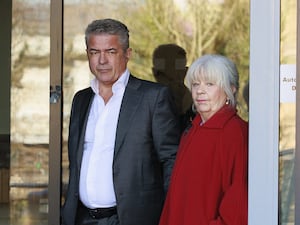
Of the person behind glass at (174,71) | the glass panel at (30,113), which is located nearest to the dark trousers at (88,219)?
the person behind glass at (174,71)

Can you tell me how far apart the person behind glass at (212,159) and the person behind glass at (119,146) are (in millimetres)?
246

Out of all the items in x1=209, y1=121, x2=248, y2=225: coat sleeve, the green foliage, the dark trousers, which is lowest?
the dark trousers

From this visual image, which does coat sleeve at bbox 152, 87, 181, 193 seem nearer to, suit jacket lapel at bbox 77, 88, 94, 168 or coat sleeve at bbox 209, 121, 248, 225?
suit jacket lapel at bbox 77, 88, 94, 168

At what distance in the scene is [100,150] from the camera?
3.24 m

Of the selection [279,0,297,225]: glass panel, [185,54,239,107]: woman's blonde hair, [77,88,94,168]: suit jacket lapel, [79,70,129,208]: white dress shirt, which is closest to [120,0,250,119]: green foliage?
[77,88,94,168]: suit jacket lapel

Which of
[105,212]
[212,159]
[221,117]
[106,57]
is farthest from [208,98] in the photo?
[105,212]

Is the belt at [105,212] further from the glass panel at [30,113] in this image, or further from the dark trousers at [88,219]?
the glass panel at [30,113]

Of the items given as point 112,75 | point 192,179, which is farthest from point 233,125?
point 112,75

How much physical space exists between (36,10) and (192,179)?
2.84 meters

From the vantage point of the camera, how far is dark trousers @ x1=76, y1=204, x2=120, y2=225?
125 inches

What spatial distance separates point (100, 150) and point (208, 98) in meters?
0.63

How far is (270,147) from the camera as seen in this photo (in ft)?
→ 8.75

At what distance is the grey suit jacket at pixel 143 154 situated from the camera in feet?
10.4

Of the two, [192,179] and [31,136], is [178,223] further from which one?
[31,136]
